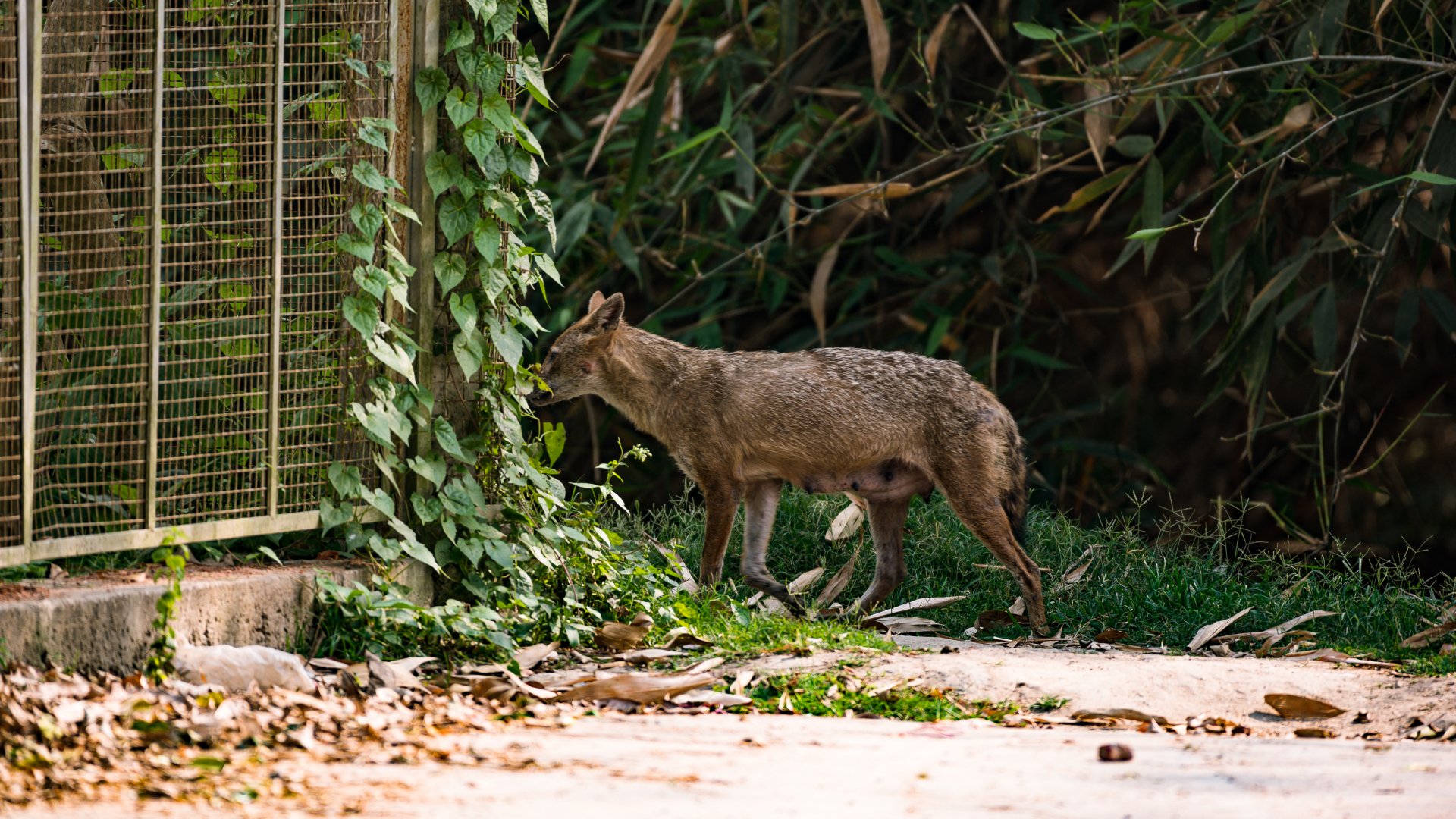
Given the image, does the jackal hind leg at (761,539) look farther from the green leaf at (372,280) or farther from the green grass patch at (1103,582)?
the green leaf at (372,280)

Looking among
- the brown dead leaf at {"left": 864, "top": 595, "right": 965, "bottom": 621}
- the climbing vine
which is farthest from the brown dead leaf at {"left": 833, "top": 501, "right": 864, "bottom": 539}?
the climbing vine

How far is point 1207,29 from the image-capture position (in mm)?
8328

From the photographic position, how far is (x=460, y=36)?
18.1 ft

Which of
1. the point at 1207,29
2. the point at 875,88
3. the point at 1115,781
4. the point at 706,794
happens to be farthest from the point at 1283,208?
the point at 706,794

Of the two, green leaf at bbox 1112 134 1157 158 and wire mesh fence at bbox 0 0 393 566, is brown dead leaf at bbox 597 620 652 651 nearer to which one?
wire mesh fence at bbox 0 0 393 566

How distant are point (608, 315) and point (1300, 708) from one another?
380 cm

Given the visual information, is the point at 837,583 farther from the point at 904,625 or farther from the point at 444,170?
the point at 444,170

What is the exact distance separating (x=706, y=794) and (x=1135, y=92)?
5295 millimetres

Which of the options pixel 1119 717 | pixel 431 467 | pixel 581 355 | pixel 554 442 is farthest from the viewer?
pixel 581 355

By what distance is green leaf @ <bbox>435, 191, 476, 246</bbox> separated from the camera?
5.53 meters

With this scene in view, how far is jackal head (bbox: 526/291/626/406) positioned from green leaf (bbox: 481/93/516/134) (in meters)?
2.20

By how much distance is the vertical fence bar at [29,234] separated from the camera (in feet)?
14.6

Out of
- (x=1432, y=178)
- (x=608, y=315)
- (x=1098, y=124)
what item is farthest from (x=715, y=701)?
(x=1098, y=124)

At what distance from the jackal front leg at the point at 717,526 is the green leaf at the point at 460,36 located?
271 cm
